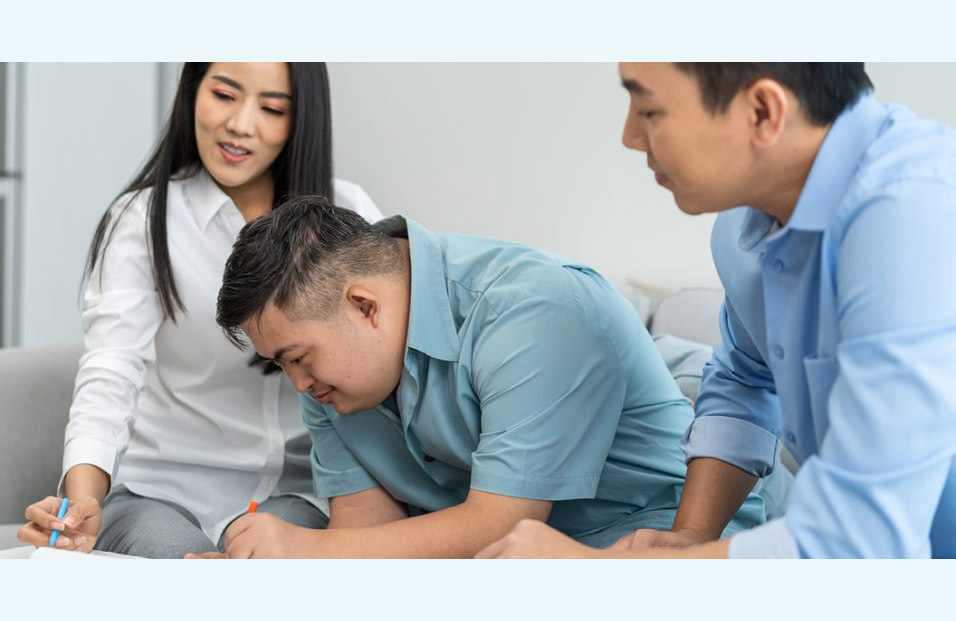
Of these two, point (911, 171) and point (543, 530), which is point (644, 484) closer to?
point (543, 530)

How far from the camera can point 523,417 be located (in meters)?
1.07

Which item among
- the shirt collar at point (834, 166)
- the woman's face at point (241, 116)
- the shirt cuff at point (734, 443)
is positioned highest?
the shirt collar at point (834, 166)

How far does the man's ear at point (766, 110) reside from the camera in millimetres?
785

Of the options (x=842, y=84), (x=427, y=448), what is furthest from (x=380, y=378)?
(x=842, y=84)

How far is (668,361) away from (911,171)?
1049mm

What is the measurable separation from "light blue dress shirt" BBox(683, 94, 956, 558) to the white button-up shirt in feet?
3.06

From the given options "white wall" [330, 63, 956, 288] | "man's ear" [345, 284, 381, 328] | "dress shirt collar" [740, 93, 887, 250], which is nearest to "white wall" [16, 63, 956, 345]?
"white wall" [330, 63, 956, 288]

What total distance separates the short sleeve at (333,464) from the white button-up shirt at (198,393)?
246 millimetres

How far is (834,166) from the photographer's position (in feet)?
2.67

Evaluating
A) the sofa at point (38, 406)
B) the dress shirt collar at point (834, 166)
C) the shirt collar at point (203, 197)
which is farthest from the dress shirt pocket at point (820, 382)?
the shirt collar at point (203, 197)

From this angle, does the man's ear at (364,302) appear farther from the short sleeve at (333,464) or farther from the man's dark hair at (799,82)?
the man's dark hair at (799,82)

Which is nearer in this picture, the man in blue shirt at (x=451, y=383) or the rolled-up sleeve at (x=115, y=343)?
the man in blue shirt at (x=451, y=383)

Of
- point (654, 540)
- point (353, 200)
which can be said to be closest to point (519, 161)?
point (353, 200)

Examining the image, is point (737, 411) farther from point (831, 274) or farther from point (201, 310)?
point (201, 310)
